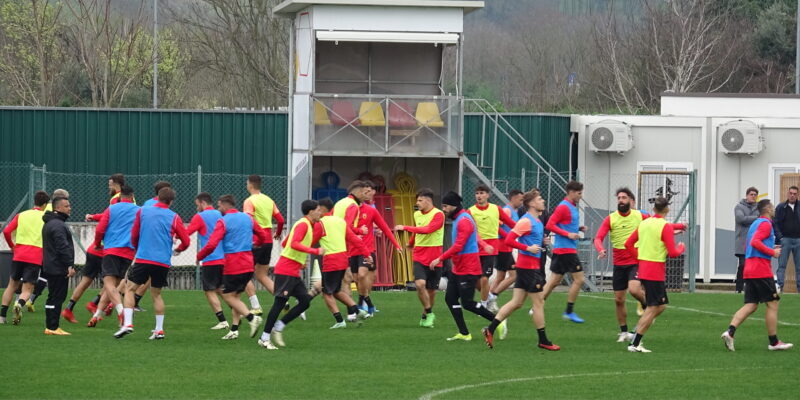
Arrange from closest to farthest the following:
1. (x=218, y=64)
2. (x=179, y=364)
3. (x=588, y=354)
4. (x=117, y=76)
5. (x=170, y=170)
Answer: (x=179, y=364) → (x=588, y=354) → (x=170, y=170) → (x=117, y=76) → (x=218, y=64)

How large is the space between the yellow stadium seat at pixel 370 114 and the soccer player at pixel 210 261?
813cm

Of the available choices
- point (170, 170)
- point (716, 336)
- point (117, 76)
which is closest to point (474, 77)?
point (117, 76)

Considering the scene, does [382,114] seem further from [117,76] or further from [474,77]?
[474,77]

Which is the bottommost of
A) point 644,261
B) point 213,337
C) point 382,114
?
point 213,337

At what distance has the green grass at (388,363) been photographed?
39.7ft

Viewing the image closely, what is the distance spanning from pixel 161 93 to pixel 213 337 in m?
34.4

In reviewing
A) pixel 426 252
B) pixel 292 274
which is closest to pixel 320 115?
pixel 426 252

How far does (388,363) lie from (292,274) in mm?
1776

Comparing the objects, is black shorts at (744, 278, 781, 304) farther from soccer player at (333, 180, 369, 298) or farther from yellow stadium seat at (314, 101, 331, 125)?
yellow stadium seat at (314, 101, 331, 125)

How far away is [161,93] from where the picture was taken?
49.6m

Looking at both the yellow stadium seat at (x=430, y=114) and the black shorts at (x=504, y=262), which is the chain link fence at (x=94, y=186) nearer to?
the yellow stadium seat at (x=430, y=114)

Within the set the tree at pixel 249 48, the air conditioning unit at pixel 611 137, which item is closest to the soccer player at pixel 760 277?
the air conditioning unit at pixel 611 137

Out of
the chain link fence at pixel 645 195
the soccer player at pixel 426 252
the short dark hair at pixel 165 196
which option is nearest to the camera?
the short dark hair at pixel 165 196

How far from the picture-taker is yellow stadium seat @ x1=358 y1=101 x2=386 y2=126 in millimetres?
25062
